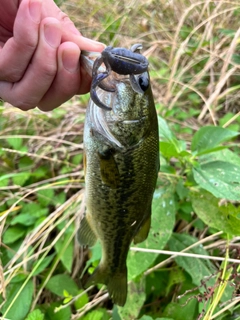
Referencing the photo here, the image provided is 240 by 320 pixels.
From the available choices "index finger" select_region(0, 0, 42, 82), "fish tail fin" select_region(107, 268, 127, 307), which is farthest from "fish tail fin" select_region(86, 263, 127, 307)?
"index finger" select_region(0, 0, 42, 82)

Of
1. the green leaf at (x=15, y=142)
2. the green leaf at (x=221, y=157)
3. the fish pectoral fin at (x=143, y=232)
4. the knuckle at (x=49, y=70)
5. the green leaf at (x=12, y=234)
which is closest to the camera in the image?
the knuckle at (x=49, y=70)

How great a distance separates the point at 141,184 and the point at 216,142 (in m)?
0.51

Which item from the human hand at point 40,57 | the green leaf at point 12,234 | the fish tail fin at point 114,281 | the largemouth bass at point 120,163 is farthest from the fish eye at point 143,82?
the green leaf at point 12,234

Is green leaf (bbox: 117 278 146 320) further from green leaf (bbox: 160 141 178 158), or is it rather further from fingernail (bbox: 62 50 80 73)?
fingernail (bbox: 62 50 80 73)

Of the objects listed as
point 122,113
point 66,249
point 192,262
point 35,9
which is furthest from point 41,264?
point 35,9

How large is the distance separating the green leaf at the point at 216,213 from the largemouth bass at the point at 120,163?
0.96 ft

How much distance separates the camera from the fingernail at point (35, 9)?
105 cm

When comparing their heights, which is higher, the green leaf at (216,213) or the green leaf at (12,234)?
the green leaf at (216,213)

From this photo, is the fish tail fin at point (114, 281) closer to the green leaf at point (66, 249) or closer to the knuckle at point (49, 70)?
the green leaf at point (66, 249)

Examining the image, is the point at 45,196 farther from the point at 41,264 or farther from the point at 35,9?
the point at 35,9

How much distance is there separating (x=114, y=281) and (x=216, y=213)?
513mm

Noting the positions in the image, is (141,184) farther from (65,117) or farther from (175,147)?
(65,117)

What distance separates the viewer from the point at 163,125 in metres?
1.59

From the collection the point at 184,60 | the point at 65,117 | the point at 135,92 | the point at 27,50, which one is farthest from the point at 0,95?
the point at 184,60
